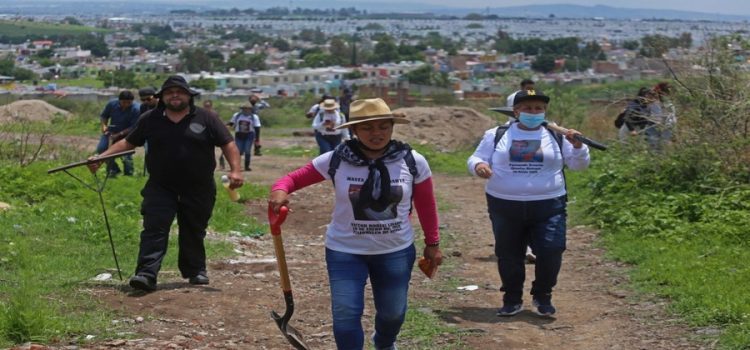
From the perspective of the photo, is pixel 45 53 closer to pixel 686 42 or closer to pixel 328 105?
pixel 328 105

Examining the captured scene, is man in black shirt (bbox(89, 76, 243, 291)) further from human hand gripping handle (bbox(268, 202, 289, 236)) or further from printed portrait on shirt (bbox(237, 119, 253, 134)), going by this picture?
printed portrait on shirt (bbox(237, 119, 253, 134))

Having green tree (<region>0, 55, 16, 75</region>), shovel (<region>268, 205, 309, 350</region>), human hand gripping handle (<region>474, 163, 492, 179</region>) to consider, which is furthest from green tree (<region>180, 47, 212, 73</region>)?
shovel (<region>268, 205, 309, 350</region>)

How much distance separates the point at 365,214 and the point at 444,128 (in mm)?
21984

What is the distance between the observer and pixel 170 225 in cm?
892

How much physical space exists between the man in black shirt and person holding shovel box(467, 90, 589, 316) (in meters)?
1.90

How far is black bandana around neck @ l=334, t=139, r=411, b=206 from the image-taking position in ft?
20.5

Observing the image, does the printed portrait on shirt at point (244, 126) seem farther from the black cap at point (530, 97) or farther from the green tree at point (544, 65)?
the green tree at point (544, 65)

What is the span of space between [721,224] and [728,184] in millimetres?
1443

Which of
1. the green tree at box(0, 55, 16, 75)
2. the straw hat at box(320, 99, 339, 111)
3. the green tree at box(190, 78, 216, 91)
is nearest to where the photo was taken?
the straw hat at box(320, 99, 339, 111)

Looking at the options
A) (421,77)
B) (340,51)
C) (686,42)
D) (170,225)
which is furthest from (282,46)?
(170,225)

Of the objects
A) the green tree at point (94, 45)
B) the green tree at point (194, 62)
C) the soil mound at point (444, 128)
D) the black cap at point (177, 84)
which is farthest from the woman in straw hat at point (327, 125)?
the green tree at point (94, 45)

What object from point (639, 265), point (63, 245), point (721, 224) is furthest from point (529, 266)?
point (63, 245)

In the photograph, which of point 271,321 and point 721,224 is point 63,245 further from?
point 721,224

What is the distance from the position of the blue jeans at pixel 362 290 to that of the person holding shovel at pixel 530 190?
193cm
